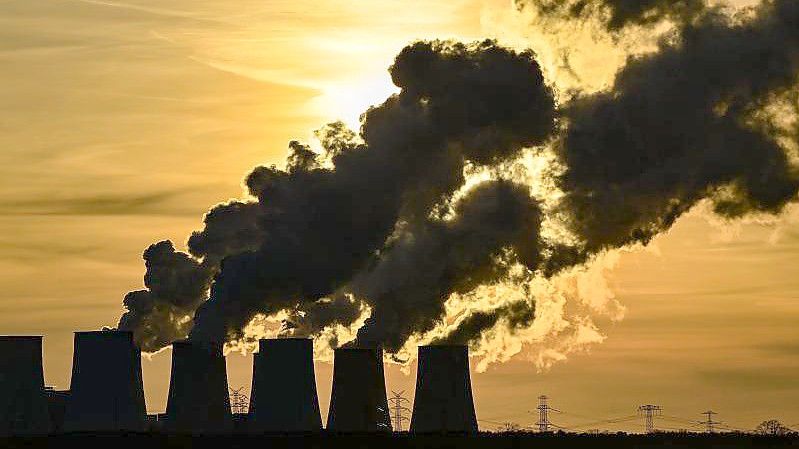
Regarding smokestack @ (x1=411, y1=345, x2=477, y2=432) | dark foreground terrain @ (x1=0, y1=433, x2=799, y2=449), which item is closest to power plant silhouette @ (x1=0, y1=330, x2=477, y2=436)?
smokestack @ (x1=411, y1=345, x2=477, y2=432)

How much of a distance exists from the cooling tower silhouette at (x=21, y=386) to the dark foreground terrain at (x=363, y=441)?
1.04 m

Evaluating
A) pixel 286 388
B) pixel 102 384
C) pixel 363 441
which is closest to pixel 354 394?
pixel 363 441

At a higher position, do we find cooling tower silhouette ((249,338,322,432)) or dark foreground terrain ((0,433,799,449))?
cooling tower silhouette ((249,338,322,432))

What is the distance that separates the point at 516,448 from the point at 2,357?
16109mm

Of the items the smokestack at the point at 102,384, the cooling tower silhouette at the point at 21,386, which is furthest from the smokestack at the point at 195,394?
the cooling tower silhouette at the point at 21,386

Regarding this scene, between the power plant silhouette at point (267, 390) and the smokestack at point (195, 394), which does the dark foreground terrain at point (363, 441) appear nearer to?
the power plant silhouette at point (267, 390)

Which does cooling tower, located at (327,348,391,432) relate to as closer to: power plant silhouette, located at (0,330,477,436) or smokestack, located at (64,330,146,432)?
power plant silhouette, located at (0,330,477,436)

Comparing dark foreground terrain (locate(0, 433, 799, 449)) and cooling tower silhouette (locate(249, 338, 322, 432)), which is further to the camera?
cooling tower silhouette (locate(249, 338, 322, 432))

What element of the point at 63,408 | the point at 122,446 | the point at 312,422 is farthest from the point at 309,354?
the point at 63,408

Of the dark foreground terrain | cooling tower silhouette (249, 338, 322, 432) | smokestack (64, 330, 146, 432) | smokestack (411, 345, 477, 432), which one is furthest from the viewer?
cooling tower silhouette (249, 338, 322, 432)

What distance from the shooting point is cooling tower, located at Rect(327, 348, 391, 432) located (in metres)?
64.4

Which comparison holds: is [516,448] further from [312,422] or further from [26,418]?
[26,418]

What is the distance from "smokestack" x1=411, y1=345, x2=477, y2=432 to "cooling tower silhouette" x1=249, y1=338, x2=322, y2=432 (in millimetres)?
3369

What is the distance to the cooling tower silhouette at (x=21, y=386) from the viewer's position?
64.2 meters
